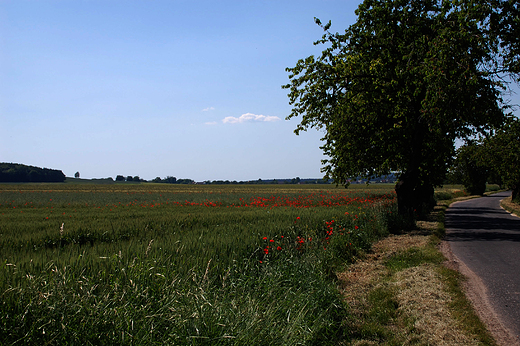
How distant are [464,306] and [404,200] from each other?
12726 millimetres

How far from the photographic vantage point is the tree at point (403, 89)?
12602 mm

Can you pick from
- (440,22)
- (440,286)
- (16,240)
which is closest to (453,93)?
(440,22)

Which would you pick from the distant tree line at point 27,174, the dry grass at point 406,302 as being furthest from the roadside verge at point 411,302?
the distant tree line at point 27,174

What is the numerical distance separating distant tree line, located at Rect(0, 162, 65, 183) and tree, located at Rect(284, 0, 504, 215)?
14726 centimetres

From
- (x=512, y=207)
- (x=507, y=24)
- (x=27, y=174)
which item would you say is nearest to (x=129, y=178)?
(x=27, y=174)

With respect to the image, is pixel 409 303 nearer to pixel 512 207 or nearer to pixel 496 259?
pixel 496 259

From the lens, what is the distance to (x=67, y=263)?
14.6 ft

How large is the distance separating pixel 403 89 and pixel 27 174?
6085 inches

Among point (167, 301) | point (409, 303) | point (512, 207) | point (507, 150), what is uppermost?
point (507, 150)

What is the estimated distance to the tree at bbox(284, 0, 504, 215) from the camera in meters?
12.6

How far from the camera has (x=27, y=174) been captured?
132875 mm

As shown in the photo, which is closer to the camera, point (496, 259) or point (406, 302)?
point (406, 302)

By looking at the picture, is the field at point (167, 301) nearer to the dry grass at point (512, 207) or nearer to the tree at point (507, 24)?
the tree at point (507, 24)

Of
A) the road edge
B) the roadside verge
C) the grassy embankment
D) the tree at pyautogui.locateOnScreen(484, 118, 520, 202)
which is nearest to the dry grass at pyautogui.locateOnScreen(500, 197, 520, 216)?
the tree at pyautogui.locateOnScreen(484, 118, 520, 202)
